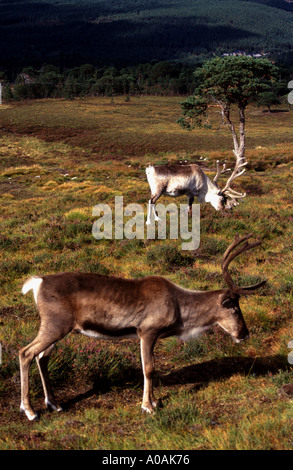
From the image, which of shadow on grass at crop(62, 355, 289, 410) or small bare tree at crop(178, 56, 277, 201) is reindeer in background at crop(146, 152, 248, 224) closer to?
shadow on grass at crop(62, 355, 289, 410)

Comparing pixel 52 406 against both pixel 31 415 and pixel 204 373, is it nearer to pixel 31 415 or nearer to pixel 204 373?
pixel 31 415

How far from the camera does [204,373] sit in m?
6.13

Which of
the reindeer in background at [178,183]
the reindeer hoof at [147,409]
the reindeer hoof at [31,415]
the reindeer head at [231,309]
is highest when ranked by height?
the reindeer head at [231,309]

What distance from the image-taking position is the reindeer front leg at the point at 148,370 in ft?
16.9

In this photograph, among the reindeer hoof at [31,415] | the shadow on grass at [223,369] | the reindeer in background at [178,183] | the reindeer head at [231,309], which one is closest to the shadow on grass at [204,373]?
the shadow on grass at [223,369]

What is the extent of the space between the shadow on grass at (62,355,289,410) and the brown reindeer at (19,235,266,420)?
638 millimetres

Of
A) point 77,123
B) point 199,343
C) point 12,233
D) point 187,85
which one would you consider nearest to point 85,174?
point 12,233

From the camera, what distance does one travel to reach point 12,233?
1475 centimetres

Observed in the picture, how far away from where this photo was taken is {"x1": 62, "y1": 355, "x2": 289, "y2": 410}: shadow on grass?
5824 mm

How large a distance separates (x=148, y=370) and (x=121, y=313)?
74cm

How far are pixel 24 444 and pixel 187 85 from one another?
163 metres

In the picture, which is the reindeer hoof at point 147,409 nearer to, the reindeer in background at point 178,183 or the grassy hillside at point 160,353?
the grassy hillside at point 160,353

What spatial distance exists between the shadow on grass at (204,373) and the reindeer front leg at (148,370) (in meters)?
0.62

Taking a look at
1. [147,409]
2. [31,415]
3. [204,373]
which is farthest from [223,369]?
[31,415]
